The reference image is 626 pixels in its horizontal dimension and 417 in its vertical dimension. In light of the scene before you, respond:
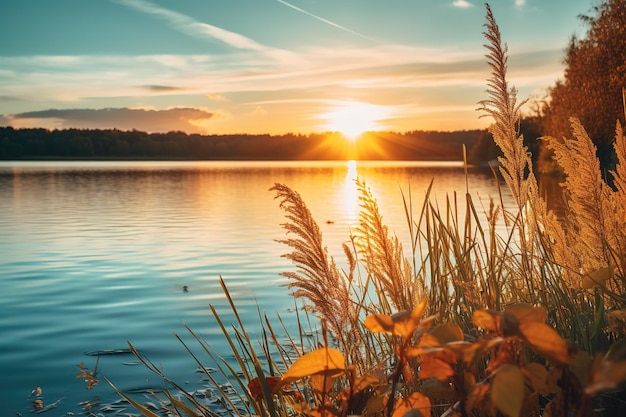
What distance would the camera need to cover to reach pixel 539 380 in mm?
1594

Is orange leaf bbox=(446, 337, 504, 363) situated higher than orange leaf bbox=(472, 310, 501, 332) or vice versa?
orange leaf bbox=(472, 310, 501, 332)

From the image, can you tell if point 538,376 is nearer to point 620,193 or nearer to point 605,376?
point 605,376

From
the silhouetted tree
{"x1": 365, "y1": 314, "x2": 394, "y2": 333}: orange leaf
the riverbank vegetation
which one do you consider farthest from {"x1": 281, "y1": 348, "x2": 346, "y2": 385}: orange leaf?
the silhouetted tree

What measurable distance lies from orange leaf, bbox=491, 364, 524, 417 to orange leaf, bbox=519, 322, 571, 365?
5.0 inches

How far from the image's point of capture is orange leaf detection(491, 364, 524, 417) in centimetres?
121

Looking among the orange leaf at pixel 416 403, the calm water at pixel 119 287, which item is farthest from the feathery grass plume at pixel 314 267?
the orange leaf at pixel 416 403

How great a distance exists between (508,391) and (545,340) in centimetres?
19

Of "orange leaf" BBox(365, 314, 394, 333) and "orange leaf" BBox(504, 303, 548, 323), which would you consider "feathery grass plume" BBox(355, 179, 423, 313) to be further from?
"orange leaf" BBox(504, 303, 548, 323)

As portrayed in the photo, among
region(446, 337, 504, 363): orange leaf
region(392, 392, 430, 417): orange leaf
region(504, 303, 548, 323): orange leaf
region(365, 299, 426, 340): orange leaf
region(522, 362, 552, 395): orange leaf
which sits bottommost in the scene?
region(392, 392, 430, 417): orange leaf

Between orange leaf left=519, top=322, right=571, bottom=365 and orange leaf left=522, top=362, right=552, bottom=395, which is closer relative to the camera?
orange leaf left=519, top=322, right=571, bottom=365

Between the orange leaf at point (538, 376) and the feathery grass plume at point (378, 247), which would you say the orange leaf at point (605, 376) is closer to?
the orange leaf at point (538, 376)

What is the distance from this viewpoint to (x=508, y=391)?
1232 millimetres

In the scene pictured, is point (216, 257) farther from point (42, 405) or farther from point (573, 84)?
point (573, 84)

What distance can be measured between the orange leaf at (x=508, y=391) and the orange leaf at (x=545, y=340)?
0.13m
